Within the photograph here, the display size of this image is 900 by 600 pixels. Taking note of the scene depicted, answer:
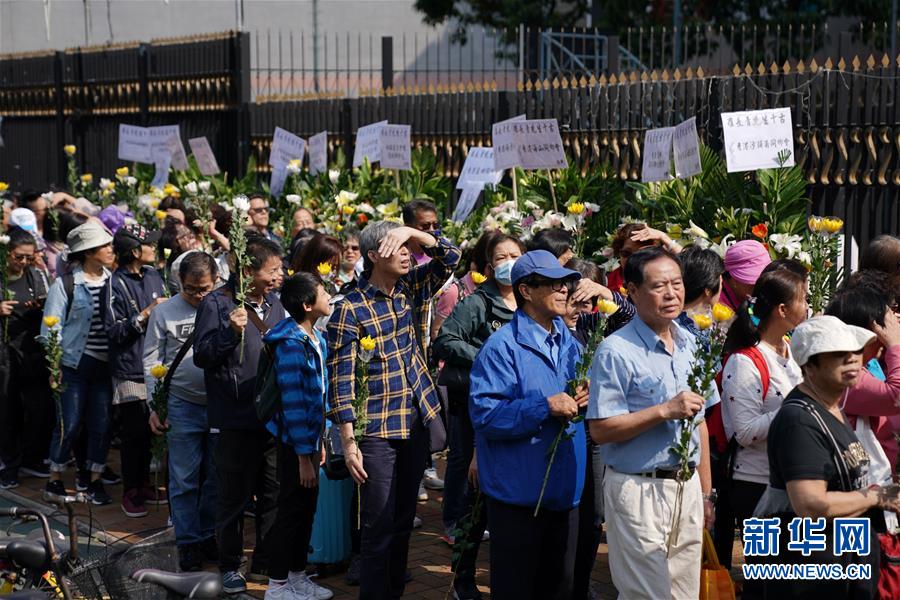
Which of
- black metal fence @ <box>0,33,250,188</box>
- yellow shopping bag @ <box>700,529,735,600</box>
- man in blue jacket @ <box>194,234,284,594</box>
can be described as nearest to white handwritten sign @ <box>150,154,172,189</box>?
black metal fence @ <box>0,33,250,188</box>

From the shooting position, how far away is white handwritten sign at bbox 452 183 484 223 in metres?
11.2

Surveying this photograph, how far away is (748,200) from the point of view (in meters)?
8.91

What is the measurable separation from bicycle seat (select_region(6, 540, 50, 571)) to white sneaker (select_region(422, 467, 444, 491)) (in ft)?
14.7

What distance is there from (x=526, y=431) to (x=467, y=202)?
6.39 meters

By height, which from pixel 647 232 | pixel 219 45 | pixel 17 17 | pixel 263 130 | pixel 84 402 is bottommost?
pixel 84 402

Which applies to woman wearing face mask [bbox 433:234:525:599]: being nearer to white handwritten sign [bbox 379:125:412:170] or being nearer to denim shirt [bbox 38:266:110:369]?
denim shirt [bbox 38:266:110:369]

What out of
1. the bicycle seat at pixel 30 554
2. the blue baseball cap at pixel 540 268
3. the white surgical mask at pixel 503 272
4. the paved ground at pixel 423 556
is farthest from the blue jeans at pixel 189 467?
the blue baseball cap at pixel 540 268

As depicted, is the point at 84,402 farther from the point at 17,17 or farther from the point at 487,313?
the point at 17,17

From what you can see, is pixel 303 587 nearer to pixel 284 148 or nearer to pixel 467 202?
pixel 467 202

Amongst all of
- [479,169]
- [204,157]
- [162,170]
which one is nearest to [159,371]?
[479,169]

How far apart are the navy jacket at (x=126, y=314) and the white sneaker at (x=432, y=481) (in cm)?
223

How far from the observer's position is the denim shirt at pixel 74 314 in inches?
345

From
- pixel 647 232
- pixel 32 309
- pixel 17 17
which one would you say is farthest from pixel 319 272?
pixel 17 17

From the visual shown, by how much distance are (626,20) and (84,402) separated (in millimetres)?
→ 16208
